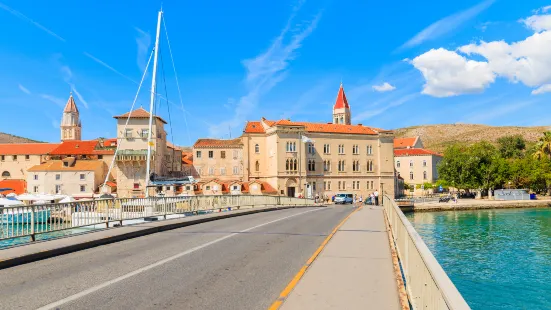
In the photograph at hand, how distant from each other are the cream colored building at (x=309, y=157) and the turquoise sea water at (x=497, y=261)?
39.2 m

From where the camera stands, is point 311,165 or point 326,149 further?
point 326,149

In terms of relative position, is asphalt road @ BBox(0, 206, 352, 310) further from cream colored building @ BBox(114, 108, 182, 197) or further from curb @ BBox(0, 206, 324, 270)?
cream colored building @ BBox(114, 108, 182, 197)

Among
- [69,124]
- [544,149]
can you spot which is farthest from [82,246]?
[69,124]

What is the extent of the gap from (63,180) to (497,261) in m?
82.4

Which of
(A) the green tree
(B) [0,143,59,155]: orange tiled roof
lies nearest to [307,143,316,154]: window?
(B) [0,143,59,155]: orange tiled roof

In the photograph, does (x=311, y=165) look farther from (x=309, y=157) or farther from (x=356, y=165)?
(x=356, y=165)

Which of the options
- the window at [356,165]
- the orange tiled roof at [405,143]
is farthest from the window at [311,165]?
the orange tiled roof at [405,143]

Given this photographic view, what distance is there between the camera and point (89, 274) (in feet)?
29.2

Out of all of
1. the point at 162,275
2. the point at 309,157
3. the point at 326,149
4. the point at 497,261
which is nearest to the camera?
the point at 162,275

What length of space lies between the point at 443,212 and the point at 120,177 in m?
58.1

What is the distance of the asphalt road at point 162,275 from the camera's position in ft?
22.6

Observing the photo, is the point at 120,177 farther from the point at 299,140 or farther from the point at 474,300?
the point at 474,300

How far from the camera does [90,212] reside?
15.8 m

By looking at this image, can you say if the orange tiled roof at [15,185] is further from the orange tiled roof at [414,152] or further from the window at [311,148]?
the orange tiled roof at [414,152]
